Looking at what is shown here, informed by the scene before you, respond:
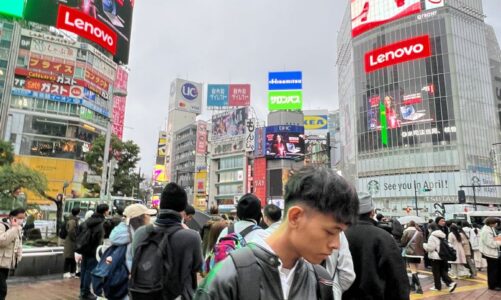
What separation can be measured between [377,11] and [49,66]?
45987 mm

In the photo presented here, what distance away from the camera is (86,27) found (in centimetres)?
1995

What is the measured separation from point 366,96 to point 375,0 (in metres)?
14.8

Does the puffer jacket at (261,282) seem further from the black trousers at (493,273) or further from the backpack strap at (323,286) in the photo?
the black trousers at (493,273)

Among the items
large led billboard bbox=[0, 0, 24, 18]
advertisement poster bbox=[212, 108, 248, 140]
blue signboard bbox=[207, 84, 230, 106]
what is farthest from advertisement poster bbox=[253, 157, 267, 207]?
large led billboard bbox=[0, 0, 24, 18]

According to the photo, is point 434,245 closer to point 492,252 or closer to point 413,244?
point 413,244

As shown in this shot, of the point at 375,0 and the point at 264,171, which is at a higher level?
the point at 375,0

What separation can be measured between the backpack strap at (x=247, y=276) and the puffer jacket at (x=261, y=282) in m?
0.01

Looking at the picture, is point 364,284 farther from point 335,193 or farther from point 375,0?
point 375,0

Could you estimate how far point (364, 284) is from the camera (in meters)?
3.06

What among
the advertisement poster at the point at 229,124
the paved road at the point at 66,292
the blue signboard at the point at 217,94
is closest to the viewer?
the paved road at the point at 66,292

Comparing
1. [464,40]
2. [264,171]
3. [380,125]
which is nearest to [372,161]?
[380,125]

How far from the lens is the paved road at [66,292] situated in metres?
6.93

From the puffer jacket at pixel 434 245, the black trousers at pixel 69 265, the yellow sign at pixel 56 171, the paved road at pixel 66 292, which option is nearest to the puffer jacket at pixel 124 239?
the paved road at pixel 66 292

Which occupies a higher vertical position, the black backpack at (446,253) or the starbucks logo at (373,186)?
the starbucks logo at (373,186)
